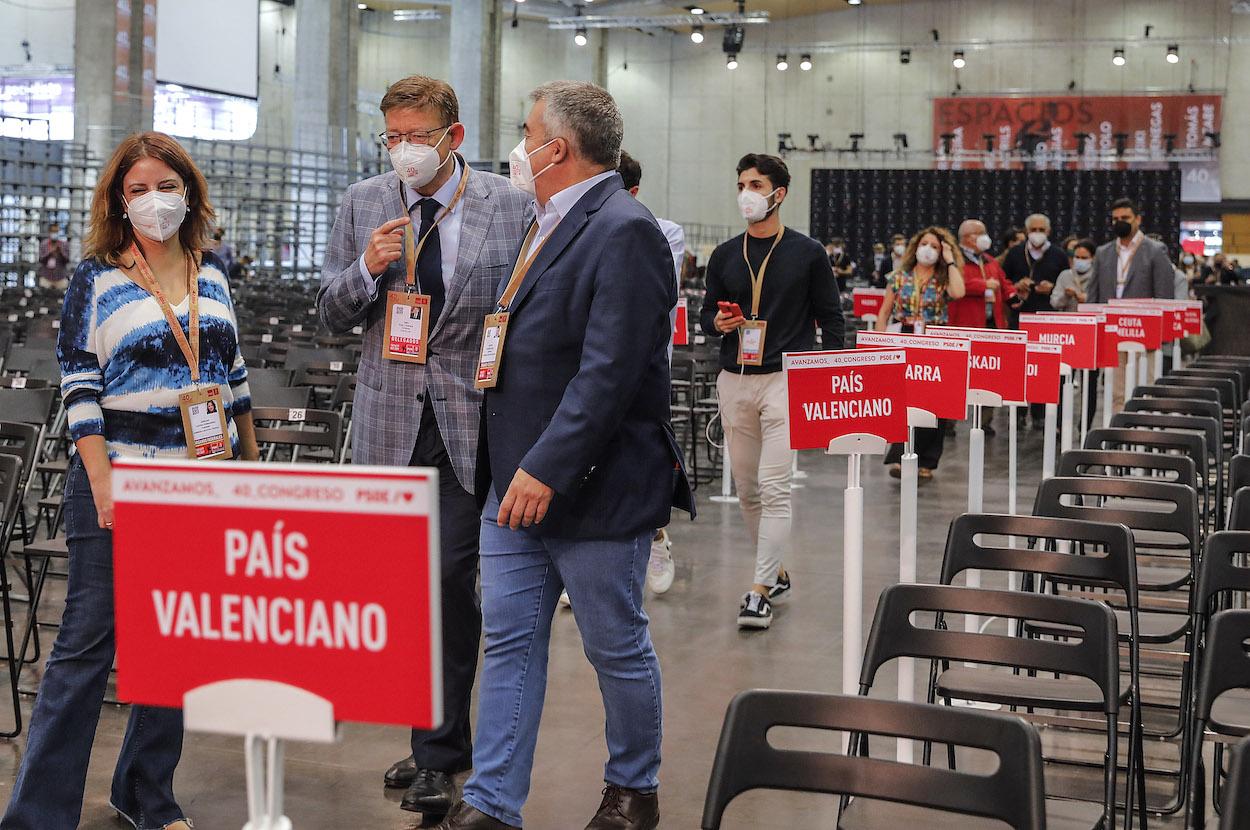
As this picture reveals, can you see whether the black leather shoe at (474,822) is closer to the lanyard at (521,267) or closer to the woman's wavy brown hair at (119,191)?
the lanyard at (521,267)

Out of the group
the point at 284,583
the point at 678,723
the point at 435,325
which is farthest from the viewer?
the point at 678,723

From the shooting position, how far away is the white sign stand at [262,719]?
1.41 meters

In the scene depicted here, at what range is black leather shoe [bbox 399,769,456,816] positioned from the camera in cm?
337

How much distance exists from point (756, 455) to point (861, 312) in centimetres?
820

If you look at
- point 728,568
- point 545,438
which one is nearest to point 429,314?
point 545,438

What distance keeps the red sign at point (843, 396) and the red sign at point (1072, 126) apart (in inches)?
1117

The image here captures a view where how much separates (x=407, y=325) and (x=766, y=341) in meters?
2.23

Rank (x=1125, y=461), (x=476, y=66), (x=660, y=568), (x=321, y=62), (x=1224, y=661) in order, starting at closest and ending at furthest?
1. (x=1224, y=661)
2. (x=1125, y=461)
3. (x=660, y=568)
4. (x=321, y=62)
5. (x=476, y=66)

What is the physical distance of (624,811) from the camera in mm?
3188

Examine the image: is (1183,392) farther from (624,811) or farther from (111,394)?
(111,394)

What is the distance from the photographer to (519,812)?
297cm

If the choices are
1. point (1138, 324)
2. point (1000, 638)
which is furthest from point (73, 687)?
point (1138, 324)

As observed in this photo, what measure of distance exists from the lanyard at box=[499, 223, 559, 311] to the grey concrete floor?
1.11 metres

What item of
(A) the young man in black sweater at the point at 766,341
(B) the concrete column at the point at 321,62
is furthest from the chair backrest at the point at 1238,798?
(B) the concrete column at the point at 321,62
